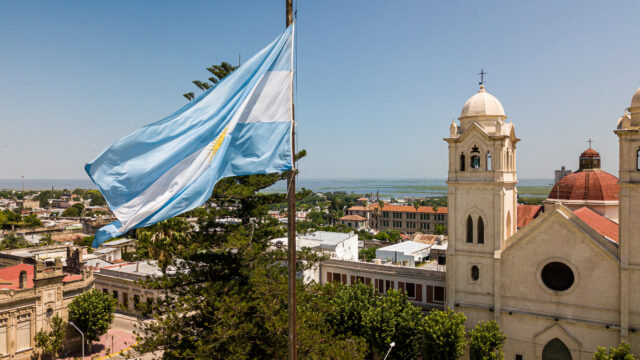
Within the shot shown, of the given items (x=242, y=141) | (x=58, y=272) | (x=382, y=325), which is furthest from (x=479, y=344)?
(x=58, y=272)

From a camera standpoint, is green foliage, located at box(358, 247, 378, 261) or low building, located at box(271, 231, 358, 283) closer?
low building, located at box(271, 231, 358, 283)

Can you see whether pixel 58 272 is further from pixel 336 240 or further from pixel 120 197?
pixel 120 197

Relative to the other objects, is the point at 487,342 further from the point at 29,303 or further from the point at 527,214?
the point at 29,303

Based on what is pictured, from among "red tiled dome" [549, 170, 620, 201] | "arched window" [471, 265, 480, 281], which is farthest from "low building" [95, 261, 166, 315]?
"red tiled dome" [549, 170, 620, 201]

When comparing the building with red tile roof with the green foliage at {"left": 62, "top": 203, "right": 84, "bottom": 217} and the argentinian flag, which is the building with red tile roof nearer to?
the argentinian flag

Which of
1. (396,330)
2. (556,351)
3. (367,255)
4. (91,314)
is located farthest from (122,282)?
(556,351)

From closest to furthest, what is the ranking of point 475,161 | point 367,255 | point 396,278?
point 475,161 < point 396,278 < point 367,255

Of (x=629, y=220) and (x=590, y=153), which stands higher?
(x=590, y=153)
